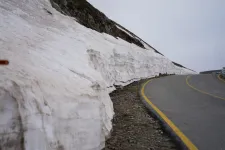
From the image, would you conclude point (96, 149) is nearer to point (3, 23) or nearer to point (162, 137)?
point (162, 137)

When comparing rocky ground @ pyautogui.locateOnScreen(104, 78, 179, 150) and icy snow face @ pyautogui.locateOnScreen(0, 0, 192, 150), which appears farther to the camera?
rocky ground @ pyautogui.locateOnScreen(104, 78, 179, 150)

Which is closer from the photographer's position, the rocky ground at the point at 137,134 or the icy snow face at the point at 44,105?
the icy snow face at the point at 44,105

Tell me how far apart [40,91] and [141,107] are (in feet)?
16.1

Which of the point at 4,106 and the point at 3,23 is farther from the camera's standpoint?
the point at 3,23

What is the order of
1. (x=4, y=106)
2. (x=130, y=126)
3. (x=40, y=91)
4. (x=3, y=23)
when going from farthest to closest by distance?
(x=3, y=23), (x=130, y=126), (x=40, y=91), (x=4, y=106)

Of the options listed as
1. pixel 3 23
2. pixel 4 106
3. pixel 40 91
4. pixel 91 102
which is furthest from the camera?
pixel 3 23

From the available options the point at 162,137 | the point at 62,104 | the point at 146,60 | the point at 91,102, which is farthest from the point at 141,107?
the point at 146,60

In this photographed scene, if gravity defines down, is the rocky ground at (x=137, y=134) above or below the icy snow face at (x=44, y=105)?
below

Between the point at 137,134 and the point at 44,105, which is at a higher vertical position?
the point at 44,105

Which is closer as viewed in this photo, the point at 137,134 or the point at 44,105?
the point at 44,105

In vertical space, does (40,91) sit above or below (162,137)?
above

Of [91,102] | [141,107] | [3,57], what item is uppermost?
[3,57]

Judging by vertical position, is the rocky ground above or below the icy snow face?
below

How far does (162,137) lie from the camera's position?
459 cm
